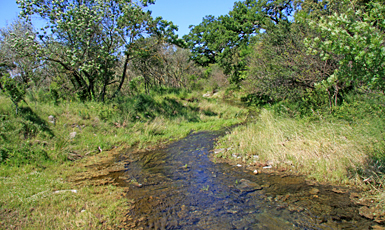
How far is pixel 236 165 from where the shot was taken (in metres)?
7.79

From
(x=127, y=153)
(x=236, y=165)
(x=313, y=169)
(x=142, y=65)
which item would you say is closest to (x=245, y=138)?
(x=236, y=165)

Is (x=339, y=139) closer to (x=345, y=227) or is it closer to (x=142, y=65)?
(x=345, y=227)

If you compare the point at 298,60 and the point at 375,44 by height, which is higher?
the point at 298,60

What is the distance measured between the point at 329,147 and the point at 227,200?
3385 millimetres

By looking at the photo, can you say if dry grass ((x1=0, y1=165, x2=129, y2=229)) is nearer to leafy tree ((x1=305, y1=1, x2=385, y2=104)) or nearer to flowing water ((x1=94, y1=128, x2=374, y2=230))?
flowing water ((x1=94, y1=128, x2=374, y2=230))

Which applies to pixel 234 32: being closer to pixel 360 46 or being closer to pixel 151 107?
pixel 151 107

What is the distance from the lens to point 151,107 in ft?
51.8

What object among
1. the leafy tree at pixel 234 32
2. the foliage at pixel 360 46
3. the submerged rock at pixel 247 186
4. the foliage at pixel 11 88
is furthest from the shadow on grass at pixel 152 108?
the leafy tree at pixel 234 32

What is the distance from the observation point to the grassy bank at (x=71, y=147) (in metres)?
4.53

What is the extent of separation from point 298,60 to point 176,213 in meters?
8.63

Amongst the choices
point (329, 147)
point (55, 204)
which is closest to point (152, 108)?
point (55, 204)

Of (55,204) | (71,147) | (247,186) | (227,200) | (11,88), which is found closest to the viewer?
(55,204)

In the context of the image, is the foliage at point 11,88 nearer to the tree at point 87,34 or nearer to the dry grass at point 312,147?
the tree at point 87,34

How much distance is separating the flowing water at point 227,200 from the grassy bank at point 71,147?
0.72 m
